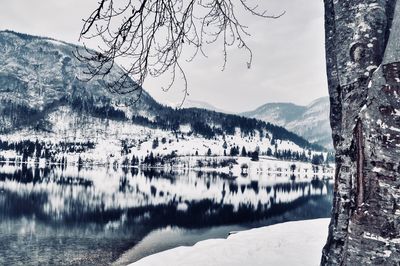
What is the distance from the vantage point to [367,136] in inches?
115

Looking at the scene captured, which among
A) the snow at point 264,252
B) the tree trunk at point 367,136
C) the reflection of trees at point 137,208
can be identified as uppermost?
the tree trunk at point 367,136

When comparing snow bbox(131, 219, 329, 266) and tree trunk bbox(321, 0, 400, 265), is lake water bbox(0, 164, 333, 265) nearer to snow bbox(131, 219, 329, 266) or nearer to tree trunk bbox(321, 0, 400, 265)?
snow bbox(131, 219, 329, 266)

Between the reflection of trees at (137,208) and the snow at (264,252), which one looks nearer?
the snow at (264,252)

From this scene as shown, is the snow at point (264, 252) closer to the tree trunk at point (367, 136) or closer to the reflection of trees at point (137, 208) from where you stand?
the tree trunk at point (367, 136)

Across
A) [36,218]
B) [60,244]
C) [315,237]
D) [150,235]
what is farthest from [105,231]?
[315,237]

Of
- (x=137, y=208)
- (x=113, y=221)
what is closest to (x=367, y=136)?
(x=113, y=221)

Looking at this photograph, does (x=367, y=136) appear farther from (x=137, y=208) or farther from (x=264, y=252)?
(x=137, y=208)

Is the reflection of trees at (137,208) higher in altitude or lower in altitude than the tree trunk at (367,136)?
lower

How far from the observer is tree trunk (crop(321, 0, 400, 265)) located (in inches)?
111

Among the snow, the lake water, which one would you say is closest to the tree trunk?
the snow

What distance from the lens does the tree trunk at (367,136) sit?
282cm

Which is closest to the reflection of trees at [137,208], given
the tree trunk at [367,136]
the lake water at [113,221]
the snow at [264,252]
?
the lake water at [113,221]

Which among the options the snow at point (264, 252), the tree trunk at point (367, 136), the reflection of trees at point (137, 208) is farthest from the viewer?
the reflection of trees at point (137, 208)

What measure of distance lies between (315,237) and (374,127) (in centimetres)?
1312
